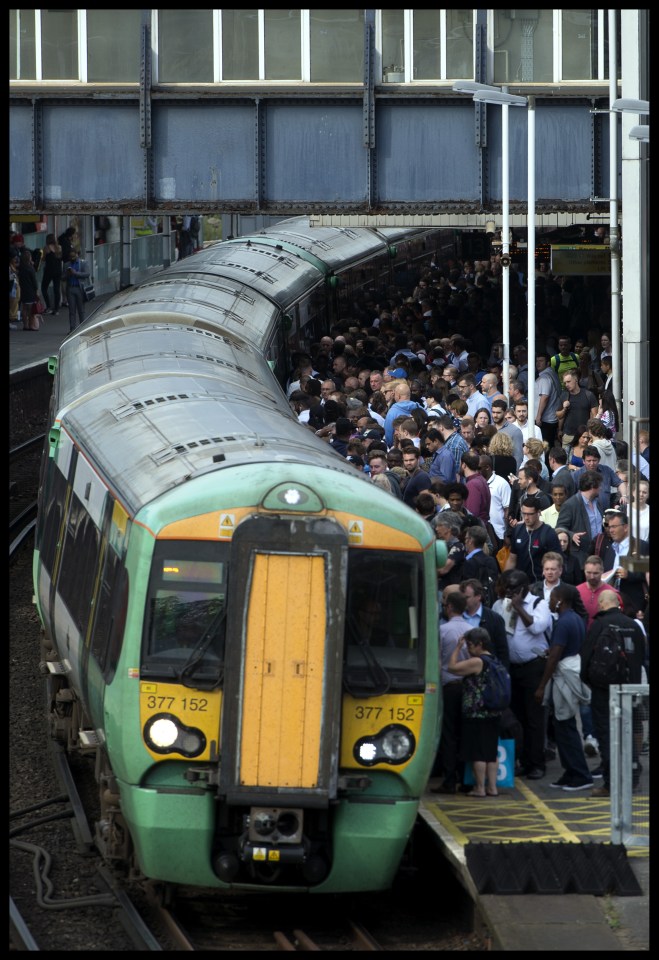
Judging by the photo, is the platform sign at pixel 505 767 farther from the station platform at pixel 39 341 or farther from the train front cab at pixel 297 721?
the station platform at pixel 39 341

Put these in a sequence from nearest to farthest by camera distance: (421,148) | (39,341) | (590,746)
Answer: (590,746)
(421,148)
(39,341)

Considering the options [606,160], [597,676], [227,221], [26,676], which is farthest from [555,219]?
[227,221]

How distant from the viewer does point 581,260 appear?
76.5ft

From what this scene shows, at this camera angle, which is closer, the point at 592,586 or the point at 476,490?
the point at 592,586

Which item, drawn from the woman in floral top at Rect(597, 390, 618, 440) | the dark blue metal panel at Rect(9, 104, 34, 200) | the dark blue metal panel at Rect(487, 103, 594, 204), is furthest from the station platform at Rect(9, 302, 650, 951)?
the dark blue metal panel at Rect(9, 104, 34, 200)

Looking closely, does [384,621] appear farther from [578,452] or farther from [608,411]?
[608,411]

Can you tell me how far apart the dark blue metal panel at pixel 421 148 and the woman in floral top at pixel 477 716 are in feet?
39.5

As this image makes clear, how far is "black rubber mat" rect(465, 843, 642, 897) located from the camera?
9555mm

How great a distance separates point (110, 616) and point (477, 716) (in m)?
2.62

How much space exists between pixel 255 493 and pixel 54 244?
3162cm

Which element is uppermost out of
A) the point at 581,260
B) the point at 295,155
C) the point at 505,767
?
the point at 295,155

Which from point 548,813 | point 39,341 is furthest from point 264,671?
point 39,341

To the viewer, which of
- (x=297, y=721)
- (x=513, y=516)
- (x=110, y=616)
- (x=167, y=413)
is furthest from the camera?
(x=513, y=516)

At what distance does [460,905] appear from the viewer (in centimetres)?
1061
